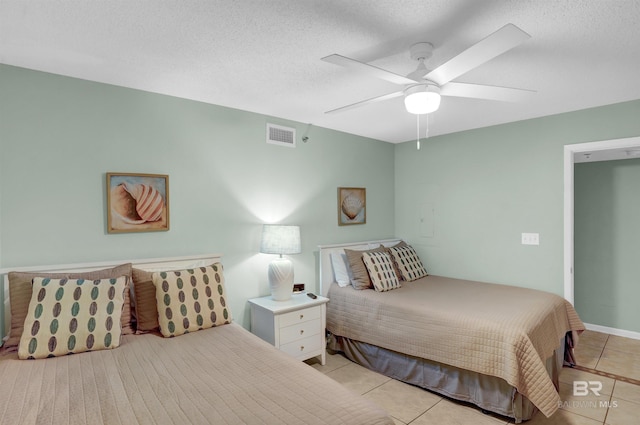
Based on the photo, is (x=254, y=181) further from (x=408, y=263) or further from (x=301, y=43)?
(x=408, y=263)

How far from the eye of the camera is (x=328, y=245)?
3.55 m

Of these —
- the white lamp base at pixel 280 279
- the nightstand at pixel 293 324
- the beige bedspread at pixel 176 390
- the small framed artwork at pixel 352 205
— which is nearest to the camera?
the beige bedspread at pixel 176 390

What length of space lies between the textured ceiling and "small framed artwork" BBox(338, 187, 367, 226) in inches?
53.4

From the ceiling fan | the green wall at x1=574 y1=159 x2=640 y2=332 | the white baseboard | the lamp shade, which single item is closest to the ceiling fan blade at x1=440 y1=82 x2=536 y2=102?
the ceiling fan

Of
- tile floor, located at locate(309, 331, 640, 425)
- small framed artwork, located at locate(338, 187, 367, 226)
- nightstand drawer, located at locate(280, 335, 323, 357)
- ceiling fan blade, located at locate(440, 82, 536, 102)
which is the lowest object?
tile floor, located at locate(309, 331, 640, 425)

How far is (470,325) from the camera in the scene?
2361 millimetres

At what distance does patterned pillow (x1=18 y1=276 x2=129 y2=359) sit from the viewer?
68.7 inches

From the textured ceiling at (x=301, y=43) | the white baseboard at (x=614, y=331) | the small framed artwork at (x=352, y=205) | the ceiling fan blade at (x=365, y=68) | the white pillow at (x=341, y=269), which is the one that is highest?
the textured ceiling at (x=301, y=43)

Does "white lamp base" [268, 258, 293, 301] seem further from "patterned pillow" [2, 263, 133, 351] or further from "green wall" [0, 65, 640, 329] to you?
"patterned pillow" [2, 263, 133, 351]

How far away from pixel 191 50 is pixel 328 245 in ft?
7.40

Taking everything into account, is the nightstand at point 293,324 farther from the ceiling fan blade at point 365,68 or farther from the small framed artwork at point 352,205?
the ceiling fan blade at point 365,68

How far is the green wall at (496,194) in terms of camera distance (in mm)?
3164

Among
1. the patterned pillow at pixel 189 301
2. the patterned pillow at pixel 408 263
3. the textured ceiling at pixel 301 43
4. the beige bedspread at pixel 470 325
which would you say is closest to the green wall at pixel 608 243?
the beige bedspread at pixel 470 325

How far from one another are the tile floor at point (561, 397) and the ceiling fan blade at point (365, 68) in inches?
86.5
